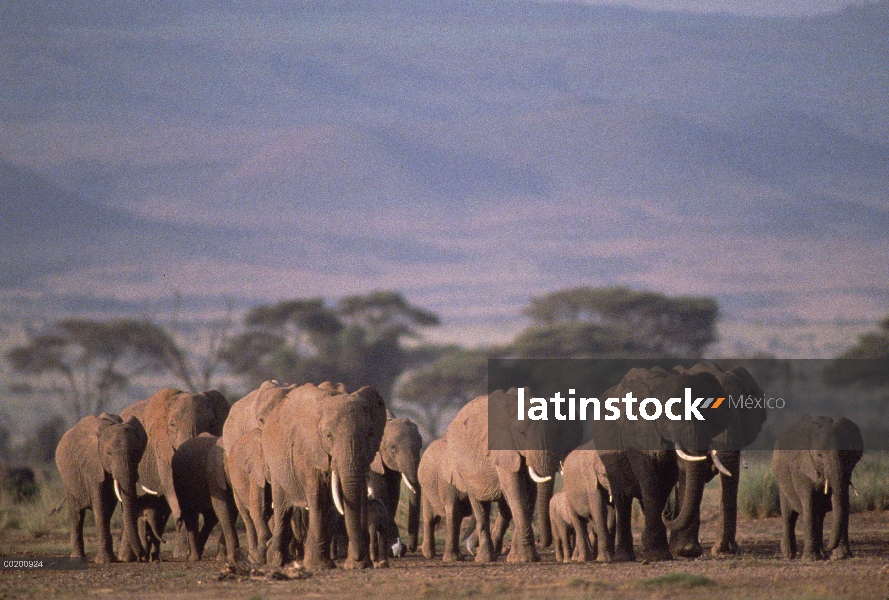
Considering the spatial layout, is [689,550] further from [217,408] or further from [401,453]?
[217,408]

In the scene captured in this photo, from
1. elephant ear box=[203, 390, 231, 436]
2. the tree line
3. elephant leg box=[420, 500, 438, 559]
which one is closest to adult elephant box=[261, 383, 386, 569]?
elephant leg box=[420, 500, 438, 559]

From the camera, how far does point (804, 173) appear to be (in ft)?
586

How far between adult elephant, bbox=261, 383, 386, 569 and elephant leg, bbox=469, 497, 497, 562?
182 centimetres

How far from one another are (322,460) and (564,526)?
436 centimetres

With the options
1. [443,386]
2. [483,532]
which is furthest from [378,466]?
[443,386]

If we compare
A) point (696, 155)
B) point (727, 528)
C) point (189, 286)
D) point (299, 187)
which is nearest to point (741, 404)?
point (727, 528)

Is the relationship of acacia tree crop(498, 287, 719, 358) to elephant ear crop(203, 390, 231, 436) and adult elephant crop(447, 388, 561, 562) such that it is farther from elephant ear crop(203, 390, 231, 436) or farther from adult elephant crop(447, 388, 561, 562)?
adult elephant crop(447, 388, 561, 562)

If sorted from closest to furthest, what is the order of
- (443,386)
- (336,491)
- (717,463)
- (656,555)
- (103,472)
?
(336,491), (717,463), (656,555), (103,472), (443,386)

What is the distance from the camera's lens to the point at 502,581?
1467 cm

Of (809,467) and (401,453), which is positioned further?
(401,453)

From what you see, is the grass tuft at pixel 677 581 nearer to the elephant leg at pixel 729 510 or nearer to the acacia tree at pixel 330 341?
the elephant leg at pixel 729 510

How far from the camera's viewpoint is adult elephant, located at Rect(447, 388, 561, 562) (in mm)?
17484

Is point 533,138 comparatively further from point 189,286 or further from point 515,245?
point 189,286

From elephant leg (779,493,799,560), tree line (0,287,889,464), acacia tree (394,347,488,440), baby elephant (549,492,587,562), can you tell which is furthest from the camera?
acacia tree (394,347,488,440)
